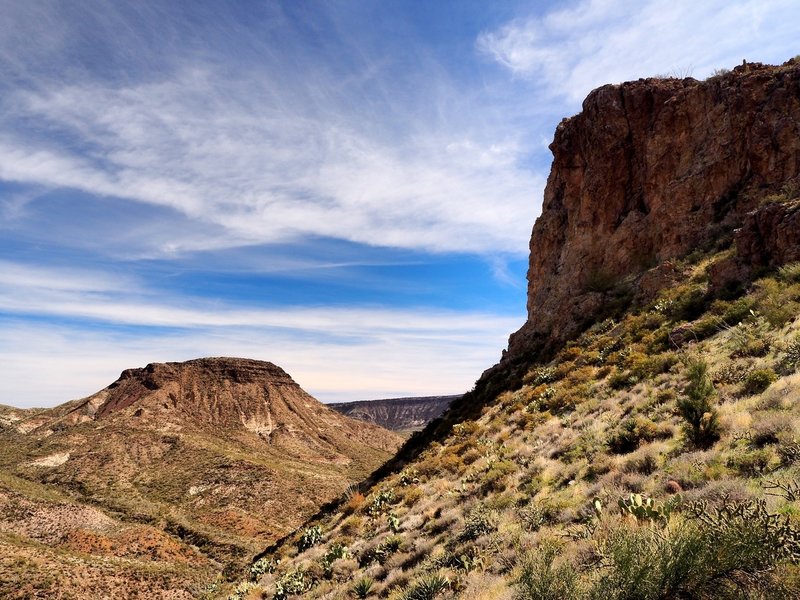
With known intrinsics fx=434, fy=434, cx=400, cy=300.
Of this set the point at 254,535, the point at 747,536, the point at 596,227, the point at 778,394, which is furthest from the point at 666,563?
the point at 254,535

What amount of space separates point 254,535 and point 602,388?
143 feet

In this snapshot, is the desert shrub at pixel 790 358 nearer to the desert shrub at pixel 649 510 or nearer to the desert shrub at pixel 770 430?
the desert shrub at pixel 770 430

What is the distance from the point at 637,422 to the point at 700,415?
1881 millimetres

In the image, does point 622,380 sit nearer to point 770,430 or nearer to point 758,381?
point 758,381

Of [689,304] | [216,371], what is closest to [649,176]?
[689,304]

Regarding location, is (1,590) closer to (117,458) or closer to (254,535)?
(254,535)

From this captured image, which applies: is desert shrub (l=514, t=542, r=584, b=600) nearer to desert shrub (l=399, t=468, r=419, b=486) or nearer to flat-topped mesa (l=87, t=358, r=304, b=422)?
desert shrub (l=399, t=468, r=419, b=486)

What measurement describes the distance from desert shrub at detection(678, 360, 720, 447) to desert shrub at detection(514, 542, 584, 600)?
494cm

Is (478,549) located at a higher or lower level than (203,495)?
higher

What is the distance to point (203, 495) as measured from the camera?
178 ft

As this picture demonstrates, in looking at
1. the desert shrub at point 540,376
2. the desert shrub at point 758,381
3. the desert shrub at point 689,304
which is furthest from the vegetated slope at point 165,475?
the desert shrub at point 758,381

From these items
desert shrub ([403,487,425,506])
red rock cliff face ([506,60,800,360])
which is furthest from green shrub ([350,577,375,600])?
red rock cliff face ([506,60,800,360])

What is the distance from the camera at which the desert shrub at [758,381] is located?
10.0m

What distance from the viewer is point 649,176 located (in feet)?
88.5
